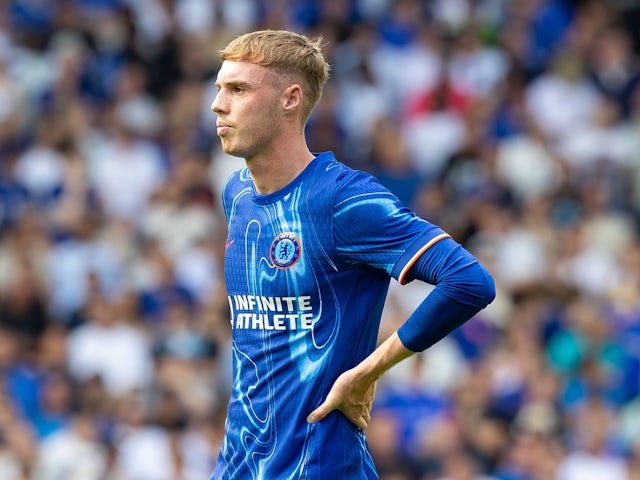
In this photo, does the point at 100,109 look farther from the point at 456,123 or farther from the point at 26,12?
the point at 456,123

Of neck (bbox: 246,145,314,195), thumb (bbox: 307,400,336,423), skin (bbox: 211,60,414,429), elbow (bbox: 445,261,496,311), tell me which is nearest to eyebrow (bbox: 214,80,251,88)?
skin (bbox: 211,60,414,429)

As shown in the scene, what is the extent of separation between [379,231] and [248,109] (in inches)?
25.7

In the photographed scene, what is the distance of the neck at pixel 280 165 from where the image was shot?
4949 mm

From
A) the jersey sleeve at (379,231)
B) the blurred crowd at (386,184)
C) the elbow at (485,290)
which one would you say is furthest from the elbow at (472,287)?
the blurred crowd at (386,184)

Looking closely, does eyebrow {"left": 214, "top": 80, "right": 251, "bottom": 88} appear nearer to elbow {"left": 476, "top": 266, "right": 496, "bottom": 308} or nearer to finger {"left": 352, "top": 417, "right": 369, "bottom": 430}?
elbow {"left": 476, "top": 266, "right": 496, "bottom": 308}

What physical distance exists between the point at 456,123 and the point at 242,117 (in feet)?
29.9

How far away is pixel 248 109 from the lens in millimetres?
4902

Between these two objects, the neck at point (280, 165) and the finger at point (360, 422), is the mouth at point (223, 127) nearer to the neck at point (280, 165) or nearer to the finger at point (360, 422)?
the neck at point (280, 165)

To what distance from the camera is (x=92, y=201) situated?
13.0m

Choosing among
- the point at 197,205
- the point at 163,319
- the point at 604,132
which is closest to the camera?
the point at 163,319

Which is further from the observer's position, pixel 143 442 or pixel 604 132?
pixel 604 132

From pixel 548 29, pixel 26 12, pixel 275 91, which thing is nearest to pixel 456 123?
pixel 548 29

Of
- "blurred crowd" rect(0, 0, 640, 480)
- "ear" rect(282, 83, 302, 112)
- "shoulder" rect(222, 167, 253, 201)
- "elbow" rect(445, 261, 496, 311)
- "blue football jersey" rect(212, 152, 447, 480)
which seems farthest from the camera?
"blurred crowd" rect(0, 0, 640, 480)

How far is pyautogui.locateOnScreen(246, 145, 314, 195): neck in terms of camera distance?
495 cm
